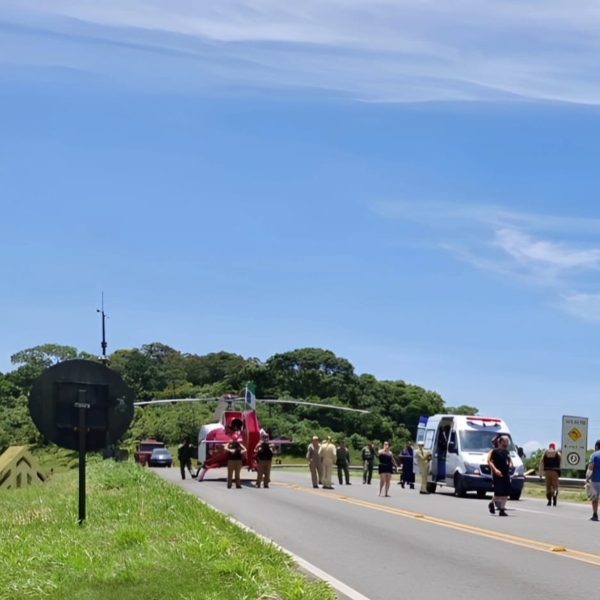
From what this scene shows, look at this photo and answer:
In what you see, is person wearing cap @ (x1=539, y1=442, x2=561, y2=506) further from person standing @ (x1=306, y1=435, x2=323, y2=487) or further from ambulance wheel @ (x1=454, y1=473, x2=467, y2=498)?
person standing @ (x1=306, y1=435, x2=323, y2=487)

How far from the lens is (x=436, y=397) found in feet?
372

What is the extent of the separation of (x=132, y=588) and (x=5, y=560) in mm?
2620

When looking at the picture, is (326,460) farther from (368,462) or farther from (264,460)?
(368,462)

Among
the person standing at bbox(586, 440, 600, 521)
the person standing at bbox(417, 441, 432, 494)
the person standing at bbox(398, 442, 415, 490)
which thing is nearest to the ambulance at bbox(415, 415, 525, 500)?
the person standing at bbox(417, 441, 432, 494)

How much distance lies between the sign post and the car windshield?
1781mm

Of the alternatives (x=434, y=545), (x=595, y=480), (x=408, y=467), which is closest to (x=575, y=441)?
(x=408, y=467)

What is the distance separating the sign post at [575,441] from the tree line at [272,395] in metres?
46.1

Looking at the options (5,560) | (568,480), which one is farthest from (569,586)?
(568,480)

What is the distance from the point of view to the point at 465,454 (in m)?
33.7

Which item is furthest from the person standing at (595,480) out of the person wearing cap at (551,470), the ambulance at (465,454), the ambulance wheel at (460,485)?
the ambulance wheel at (460,485)

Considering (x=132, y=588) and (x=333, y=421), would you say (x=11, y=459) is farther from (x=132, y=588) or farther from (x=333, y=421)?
(x=333, y=421)

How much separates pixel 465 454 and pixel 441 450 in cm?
242

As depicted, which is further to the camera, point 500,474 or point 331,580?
point 500,474

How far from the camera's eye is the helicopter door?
35688 mm
